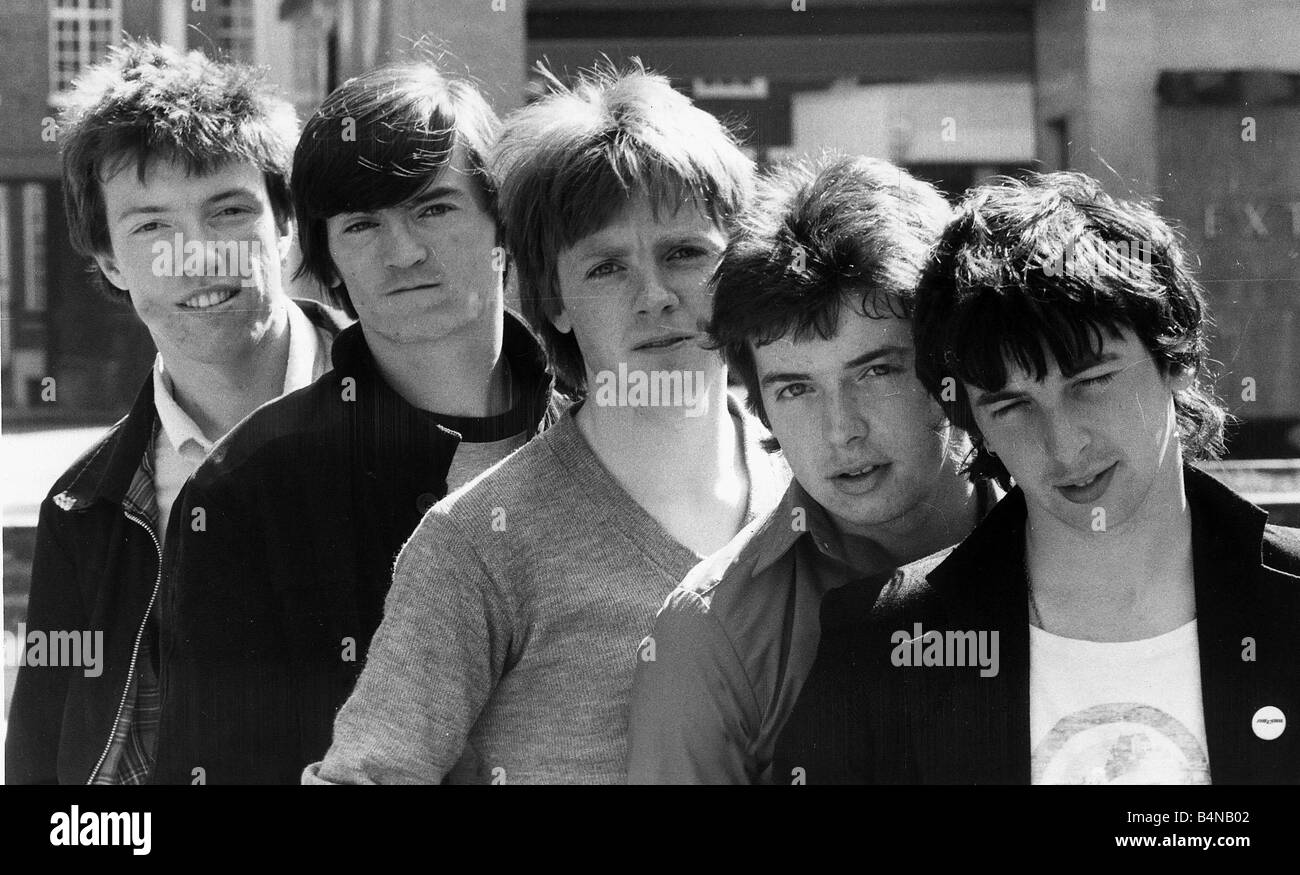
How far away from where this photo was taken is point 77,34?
2.43 metres

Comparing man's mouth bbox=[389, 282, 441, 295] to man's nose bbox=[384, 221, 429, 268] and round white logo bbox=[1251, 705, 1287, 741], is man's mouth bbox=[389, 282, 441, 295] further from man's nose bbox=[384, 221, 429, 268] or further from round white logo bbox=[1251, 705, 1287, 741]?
round white logo bbox=[1251, 705, 1287, 741]

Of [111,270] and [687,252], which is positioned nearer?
[687,252]

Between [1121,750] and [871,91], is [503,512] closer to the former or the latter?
[871,91]

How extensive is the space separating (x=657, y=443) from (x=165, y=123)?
0.84 metres

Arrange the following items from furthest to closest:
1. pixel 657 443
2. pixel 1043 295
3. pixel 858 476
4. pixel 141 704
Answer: pixel 141 704
pixel 657 443
pixel 858 476
pixel 1043 295

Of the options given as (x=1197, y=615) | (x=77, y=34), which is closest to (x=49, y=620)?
(x=77, y=34)

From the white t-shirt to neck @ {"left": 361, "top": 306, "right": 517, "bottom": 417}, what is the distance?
84 centimetres

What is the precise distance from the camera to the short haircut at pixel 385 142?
2.35m

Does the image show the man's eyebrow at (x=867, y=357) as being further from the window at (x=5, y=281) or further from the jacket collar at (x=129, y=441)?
the window at (x=5, y=281)

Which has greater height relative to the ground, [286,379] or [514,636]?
[286,379]

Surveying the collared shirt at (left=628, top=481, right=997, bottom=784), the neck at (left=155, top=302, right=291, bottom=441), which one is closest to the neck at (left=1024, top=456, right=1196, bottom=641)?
the collared shirt at (left=628, top=481, right=997, bottom=784)
